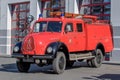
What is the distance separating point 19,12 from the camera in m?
33.8

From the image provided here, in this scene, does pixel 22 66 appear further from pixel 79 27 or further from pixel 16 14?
pixel 16 14

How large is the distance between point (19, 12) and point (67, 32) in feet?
56.1

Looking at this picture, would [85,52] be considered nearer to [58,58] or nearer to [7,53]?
[58,58]

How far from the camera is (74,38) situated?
17.6 m

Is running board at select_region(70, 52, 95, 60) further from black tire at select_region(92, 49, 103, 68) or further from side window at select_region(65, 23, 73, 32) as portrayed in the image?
side window at select_region(65, 23, 73, 32)

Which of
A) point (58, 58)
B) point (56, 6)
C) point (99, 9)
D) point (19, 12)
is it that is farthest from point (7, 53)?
point (58, 58)

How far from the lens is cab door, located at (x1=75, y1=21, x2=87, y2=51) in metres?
17.8

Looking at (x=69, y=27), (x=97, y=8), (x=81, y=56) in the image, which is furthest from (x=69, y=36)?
(x=97, y=8)

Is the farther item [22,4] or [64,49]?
[22,4]

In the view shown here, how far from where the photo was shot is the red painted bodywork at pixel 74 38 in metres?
16.3

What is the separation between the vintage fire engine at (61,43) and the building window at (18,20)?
13.9m

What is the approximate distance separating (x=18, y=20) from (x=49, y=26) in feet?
54.8

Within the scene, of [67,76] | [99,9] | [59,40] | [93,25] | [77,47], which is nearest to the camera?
[67,76]

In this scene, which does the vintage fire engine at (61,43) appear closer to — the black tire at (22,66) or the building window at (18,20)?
the black tire at (22,66)
